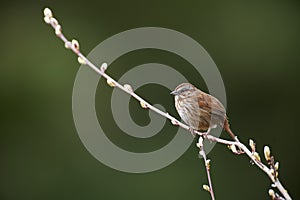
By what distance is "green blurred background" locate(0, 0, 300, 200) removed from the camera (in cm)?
533

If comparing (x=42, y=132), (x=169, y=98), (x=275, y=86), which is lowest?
(x=275, y=86)

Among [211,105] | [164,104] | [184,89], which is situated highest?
[164,104]

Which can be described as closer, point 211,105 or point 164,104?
point 211,105

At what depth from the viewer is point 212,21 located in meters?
5.38

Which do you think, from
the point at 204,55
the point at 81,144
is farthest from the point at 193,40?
the point at 81,144

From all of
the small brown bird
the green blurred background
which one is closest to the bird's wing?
the small brown bird

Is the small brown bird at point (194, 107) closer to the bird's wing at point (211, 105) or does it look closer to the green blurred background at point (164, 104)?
the bird's wing at point (211, 105)

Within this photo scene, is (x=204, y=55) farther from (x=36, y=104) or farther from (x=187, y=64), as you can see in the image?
(x=36, y=104)

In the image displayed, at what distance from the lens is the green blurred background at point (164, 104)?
5.33m

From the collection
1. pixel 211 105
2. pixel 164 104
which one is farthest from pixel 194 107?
pixel 164 104

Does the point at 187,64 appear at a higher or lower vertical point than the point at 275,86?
higher

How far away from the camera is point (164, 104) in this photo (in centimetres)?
526

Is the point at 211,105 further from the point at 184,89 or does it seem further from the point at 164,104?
the point at 164,104

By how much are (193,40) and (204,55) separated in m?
0.16
